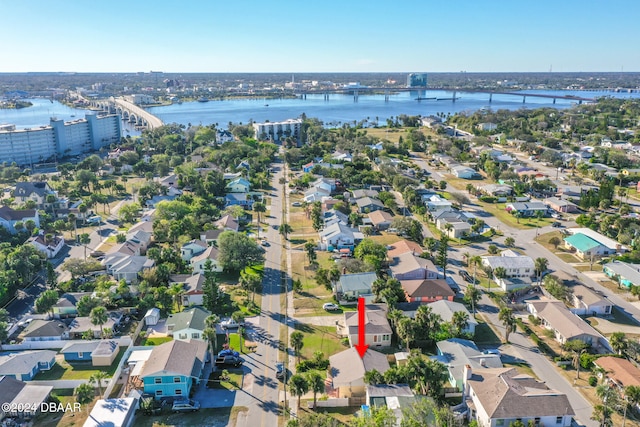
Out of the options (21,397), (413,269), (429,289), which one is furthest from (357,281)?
(21,397)

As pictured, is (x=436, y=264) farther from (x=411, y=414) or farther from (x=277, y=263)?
(x=411, y=414)

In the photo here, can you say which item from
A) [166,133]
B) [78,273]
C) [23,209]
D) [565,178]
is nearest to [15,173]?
[23,209]

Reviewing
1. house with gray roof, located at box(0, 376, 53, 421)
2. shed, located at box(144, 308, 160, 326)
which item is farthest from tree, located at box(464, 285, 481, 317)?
house with gray roof, located at box(0, 376, 53, 421)

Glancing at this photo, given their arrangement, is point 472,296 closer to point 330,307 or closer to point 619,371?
point 619,371

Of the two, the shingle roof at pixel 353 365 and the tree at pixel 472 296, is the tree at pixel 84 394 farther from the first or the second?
the tree at pixel 472 296

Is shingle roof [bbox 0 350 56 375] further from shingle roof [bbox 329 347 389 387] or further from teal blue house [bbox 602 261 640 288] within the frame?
teal blue house [bbox 602 261 640 288]

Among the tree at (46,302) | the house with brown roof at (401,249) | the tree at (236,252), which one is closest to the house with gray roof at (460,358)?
the house with brown roof at (401,249)

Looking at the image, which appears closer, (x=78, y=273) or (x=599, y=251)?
(x=78, y=273)
